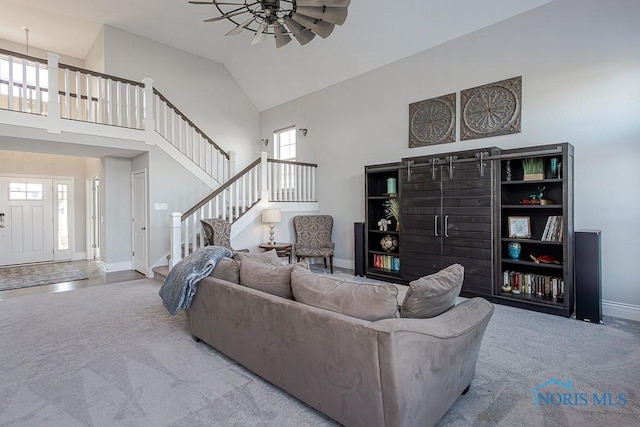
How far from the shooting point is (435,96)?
16.6 ft

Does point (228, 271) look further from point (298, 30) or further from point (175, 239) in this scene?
point (175, 239)

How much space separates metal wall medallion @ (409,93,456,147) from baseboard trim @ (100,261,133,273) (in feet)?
18.8

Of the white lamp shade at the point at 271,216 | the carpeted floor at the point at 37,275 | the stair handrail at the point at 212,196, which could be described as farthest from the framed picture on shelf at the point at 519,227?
the carpeted floor at the point at 37,275

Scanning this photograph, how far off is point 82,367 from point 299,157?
18.4 ft

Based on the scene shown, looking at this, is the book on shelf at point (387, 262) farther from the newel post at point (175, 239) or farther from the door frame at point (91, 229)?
the door frame at point (91, 229)

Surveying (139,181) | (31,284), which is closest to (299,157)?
(139,181)

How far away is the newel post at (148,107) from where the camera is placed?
564 centimetres

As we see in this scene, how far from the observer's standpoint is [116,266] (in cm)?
620

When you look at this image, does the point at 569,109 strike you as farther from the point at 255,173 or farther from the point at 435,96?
the point at 255,173

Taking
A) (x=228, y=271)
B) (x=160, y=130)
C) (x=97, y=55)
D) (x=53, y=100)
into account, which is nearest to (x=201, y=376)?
(x=228, y=271)

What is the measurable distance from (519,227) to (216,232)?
4321 mm

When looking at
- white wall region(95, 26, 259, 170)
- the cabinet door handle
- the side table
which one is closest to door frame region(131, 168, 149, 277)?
the side table

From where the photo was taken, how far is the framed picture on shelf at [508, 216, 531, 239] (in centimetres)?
401

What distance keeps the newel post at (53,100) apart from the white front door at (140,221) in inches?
55.4
